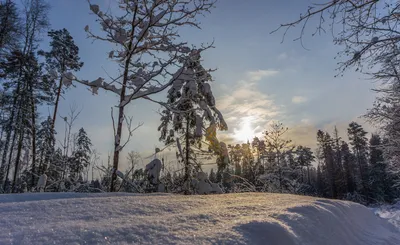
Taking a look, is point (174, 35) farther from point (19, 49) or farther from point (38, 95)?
point (38, 95)

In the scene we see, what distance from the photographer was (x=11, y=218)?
1.50m

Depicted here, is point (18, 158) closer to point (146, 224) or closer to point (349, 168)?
point (146, 224)

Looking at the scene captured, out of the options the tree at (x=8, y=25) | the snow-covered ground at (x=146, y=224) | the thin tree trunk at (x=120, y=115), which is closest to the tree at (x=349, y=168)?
the thin tree trunk at (x=120, y=115)

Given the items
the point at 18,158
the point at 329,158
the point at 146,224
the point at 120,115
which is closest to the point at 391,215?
the point at 120,115

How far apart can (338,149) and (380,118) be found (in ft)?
116

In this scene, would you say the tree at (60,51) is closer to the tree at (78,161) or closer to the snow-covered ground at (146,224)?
the tree at (78,161)

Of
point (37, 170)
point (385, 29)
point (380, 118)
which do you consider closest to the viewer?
point (385, 29)

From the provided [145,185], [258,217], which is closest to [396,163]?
[145,185]

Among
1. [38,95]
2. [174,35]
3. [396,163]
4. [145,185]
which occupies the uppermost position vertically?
[38,95]

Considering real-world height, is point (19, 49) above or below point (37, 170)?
above

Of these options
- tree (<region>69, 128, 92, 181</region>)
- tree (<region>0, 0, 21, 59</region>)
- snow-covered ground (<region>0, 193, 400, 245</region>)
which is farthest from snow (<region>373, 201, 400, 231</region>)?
tree (<region>0, 0, 21, 59</region>)

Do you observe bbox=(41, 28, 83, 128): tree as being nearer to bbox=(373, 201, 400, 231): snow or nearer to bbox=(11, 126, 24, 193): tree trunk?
bbox=(11, 126, 24, 193): tree trunk

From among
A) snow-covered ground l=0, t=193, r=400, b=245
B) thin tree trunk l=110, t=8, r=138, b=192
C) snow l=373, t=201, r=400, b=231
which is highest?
thin tree trunk l=110, t=8, r=138, b=192

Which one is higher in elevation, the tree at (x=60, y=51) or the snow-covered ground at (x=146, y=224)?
the tree at (x=60, y=51)
